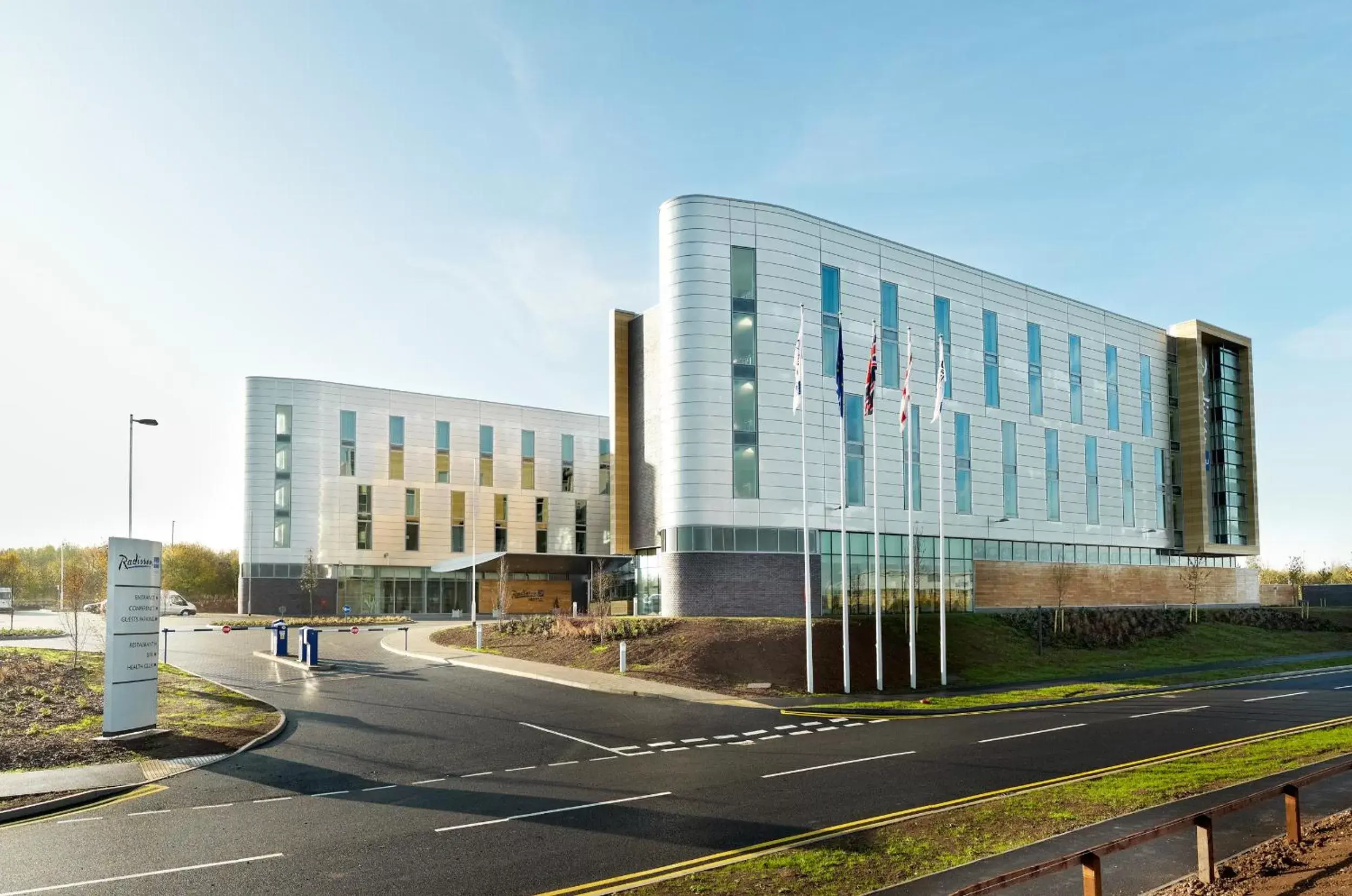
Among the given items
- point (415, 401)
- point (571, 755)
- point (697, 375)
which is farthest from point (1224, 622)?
point (415, 401)

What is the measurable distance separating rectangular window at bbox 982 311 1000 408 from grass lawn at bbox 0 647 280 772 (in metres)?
43.9

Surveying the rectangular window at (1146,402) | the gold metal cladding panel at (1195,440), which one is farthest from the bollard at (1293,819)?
the gold metal cladding panel at (1195,440)

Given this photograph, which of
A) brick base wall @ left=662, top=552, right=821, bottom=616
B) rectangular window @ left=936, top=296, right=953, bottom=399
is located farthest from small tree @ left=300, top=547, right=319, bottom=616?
rectangular window @ left=936, top=296, right=953, bottom=399

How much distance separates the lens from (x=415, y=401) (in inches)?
3012

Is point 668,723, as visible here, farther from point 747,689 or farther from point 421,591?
point 421,591

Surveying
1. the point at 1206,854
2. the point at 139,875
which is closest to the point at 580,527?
the point at 139,875

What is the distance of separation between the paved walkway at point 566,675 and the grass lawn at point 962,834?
468 inches

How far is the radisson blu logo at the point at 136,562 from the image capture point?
20.2 m

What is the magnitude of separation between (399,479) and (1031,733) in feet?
203

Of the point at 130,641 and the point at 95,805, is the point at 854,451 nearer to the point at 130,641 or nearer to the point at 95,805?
the point at 130,641

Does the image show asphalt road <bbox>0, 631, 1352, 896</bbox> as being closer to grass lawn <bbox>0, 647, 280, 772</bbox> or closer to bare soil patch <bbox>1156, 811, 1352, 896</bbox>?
grass lawn <bbox>0, 647, 280, 772</bbox>

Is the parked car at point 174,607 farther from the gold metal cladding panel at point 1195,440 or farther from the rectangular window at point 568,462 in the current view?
the gold metal cladding panel at point 1195,440

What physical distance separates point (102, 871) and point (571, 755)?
869 cm

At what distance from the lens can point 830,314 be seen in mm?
48406
